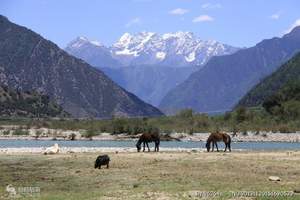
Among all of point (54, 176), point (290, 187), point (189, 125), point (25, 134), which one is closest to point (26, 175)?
point (54, 176)

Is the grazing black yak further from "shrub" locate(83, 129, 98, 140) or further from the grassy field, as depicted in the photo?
"shrub" locate(83, 129, 98, 140)

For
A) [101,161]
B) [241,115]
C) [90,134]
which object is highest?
[241,115]

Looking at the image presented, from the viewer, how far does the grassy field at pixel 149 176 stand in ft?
84.2

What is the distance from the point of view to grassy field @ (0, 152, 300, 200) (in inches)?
1011

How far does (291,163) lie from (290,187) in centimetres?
981

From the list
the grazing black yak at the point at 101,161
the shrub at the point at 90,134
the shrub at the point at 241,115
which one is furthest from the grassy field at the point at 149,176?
the shrub at the point at 241,115

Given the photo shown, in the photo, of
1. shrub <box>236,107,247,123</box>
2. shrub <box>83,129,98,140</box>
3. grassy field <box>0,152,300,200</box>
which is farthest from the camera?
shrub <box>236,107,247,123</box>

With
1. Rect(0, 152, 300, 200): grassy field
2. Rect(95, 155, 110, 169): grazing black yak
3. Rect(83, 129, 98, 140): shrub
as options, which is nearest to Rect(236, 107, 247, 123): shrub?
Rect(83, 129, 98, 140): shrub

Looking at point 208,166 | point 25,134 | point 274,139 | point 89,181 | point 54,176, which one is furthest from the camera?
point 25,134

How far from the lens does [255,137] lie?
402 ft

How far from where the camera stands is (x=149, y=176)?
101 ft

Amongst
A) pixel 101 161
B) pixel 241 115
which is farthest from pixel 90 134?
pixel 101 161

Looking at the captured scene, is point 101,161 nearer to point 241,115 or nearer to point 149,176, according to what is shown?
point 149,176

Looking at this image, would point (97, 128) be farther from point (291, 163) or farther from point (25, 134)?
point (291, 163)
